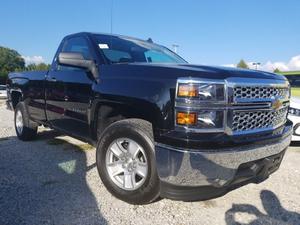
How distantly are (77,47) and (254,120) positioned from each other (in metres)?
2.78

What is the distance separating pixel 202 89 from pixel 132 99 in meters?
0.79

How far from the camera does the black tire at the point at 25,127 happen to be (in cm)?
591

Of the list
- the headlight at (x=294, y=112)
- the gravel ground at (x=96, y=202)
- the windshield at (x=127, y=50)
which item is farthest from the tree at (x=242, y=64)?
the gravel ground at (x=96, y=202)

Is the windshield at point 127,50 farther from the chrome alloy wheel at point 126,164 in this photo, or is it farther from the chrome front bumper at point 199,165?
the chrome front bumper at point 199,165

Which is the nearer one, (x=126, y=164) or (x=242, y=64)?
(x=126, y=164)

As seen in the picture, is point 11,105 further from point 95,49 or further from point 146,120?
point 146,120

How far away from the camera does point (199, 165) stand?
275cm

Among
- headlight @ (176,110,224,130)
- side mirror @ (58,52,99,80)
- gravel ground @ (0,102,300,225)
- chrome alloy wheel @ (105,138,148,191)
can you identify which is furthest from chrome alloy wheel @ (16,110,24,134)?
headlight @ (176,110,224,130)

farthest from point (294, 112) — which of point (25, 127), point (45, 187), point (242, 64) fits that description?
point (242, 64)

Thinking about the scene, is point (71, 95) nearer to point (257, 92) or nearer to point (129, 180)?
point (129, 180)

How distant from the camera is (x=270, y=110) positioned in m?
3.23

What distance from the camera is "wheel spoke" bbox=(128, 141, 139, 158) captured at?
3.28m

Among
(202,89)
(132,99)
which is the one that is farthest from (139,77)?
(202,89)

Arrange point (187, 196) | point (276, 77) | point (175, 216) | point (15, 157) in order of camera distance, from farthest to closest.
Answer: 1. point (15, 157)
2. point (276, 77)
3. point (175, 216)
4. point (187, 196)
